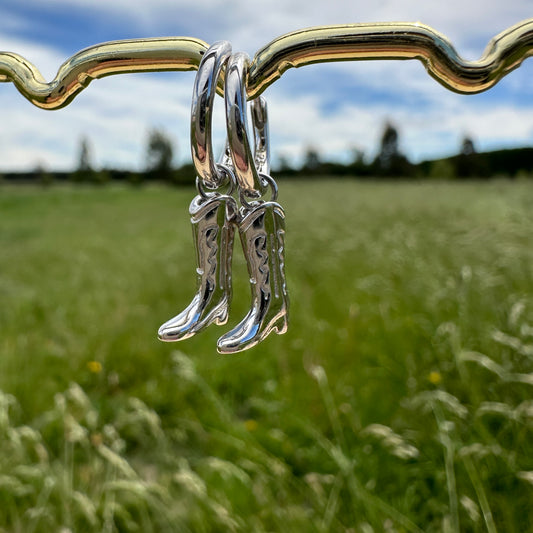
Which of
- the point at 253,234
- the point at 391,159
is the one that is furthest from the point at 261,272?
the point at 391,159

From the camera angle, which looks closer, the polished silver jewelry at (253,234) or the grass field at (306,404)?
the polished silver jewelry at (253,234)

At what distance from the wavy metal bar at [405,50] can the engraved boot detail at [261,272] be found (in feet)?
0.39

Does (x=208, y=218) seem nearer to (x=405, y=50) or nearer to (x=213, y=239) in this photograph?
(x=213, y=239)

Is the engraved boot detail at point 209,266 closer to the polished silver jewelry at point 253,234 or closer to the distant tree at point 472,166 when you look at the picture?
the polished silver jewelry at point 253,234

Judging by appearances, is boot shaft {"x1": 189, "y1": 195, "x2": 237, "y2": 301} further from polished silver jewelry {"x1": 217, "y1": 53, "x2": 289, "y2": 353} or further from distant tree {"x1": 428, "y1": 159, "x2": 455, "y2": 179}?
distant tree {"x1": 428, "y1": 159, "x2": 455, "y2": 179}

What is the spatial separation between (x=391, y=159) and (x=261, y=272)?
999 inches

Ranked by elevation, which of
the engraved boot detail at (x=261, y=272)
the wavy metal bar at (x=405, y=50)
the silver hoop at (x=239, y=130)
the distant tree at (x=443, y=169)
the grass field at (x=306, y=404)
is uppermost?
the distant tree at (x=443, y=169)

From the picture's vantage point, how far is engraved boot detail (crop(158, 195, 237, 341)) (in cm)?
42

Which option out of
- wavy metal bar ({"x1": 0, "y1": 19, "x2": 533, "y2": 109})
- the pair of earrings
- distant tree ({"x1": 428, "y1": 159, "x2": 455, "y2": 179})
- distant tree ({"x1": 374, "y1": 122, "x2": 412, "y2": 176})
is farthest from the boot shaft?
distant tree ({"x1": 374, "y1": 122, "x2": 412, "y2": 176})

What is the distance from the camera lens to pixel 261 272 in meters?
0.43

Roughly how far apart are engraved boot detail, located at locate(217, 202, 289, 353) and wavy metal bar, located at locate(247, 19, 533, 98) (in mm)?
118

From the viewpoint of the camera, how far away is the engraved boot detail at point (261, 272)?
42 cm

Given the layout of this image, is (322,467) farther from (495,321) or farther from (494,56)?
(494,56)

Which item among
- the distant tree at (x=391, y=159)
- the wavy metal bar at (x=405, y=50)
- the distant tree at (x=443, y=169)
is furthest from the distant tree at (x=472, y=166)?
the wavy metal bar at (x=405, y=50)
